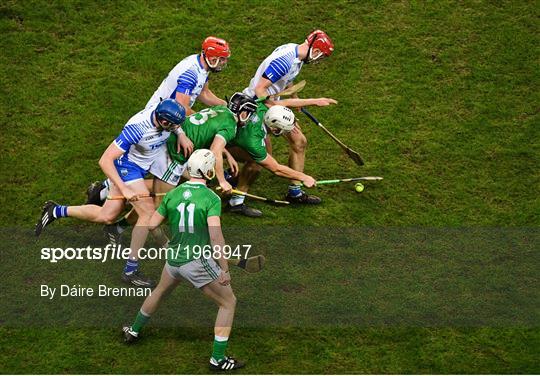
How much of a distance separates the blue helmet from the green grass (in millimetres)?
1895

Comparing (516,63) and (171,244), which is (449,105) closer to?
(516,63)

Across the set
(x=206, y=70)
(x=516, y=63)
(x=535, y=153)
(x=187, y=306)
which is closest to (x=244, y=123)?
(x=206, y=70)

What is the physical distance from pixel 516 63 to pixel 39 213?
776 centimetres

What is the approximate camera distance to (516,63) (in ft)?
51.2

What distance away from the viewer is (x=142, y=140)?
11.1 metres

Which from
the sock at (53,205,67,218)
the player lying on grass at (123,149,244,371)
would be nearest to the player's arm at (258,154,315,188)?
the sock at (53,205,67,218)

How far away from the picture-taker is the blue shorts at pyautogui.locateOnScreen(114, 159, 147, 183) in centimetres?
1119

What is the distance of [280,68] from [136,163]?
243cm

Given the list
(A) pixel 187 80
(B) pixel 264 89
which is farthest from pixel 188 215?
(B) pixel 264 89

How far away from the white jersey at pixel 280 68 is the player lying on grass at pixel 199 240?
3.13 m

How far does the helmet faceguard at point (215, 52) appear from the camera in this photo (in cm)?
1213

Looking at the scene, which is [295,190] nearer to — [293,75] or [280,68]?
[293,75]

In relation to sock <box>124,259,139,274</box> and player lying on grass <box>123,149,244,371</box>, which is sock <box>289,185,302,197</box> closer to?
sock <box>124,259,139,274</box>

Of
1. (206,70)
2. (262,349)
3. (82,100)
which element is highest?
(206,70)
